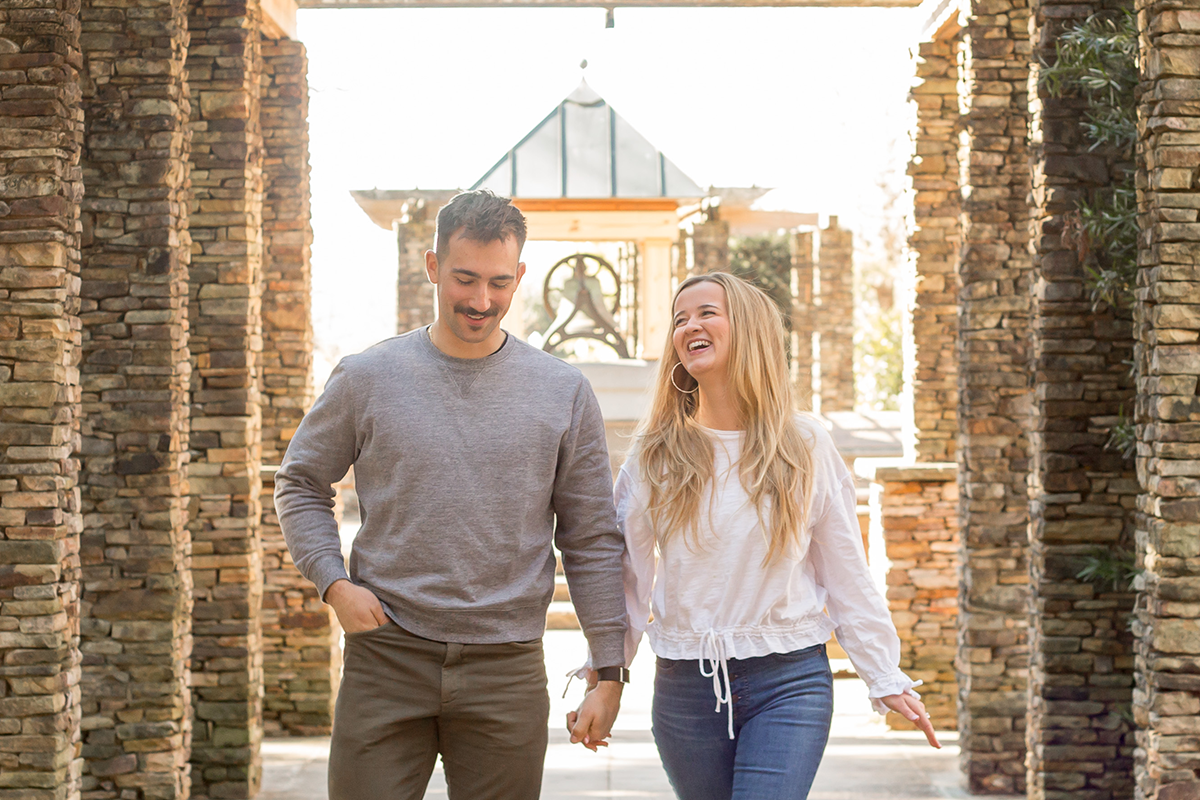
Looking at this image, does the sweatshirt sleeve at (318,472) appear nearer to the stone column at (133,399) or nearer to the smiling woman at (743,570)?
the smiling woman at (743,570)

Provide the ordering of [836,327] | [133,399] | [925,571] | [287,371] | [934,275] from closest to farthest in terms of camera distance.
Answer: [133,399]
[287,371]
[925,571]
[934,275]
[836,327]

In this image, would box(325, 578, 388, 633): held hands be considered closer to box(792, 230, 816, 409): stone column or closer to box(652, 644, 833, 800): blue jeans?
box(652, 644, 833, 800): blue jeans

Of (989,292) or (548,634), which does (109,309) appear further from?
(548,634)

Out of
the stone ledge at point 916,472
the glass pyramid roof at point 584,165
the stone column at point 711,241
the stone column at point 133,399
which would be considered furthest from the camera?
the stone column at point 711,241

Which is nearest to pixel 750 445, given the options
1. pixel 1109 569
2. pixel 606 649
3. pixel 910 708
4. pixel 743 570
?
pixel 743 570

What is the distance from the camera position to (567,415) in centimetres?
298

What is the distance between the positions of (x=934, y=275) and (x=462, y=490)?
636 cm

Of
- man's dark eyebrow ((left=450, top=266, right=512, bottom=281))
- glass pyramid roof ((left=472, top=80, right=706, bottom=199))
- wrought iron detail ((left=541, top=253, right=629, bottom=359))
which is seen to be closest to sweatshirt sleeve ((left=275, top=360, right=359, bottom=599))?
man's dark eyebrow ((left=450, top=266, right=512, bottom=281))

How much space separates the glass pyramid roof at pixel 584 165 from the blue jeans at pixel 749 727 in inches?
371

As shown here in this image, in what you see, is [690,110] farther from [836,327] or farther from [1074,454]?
[1074,454]

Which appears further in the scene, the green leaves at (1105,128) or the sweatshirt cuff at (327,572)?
the green leaves at (1105,128)

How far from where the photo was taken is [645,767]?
6.98 m

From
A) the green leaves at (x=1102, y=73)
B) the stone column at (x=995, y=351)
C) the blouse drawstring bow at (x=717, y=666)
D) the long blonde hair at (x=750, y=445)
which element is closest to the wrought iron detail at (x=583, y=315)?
the stone column at (x=995, y=351)

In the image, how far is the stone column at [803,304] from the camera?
19.9 m
